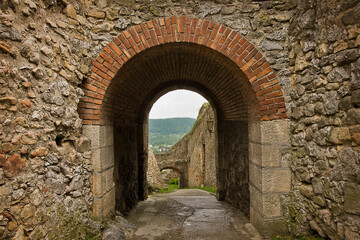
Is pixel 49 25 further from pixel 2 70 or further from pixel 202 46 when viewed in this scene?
pixel 202 46

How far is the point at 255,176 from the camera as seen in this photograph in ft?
12.3

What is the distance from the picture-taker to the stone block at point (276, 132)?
11.4 feet

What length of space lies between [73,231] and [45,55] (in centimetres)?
240

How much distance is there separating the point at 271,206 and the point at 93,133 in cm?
312

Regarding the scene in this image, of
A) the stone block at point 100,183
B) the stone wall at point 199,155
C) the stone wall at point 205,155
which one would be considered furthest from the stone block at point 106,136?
the stone wall at point 205,155

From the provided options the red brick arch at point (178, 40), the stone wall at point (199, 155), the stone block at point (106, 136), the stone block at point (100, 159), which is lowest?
the stone wall at point (199, 155)

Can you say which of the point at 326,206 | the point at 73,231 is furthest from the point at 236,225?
the point at 73,231

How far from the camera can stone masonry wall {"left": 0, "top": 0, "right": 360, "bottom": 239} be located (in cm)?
230

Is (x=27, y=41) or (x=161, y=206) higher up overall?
(x=27, y=41)

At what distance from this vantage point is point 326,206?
2.86 meters

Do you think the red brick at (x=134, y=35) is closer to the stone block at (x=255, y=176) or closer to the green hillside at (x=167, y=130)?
the stone block at (x=255, y=176)

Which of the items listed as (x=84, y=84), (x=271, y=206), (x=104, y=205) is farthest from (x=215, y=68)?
(x=104, y=205)

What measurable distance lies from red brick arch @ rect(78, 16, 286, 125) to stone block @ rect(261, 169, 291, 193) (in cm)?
93

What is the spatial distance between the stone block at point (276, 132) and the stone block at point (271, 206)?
896 millimetres
